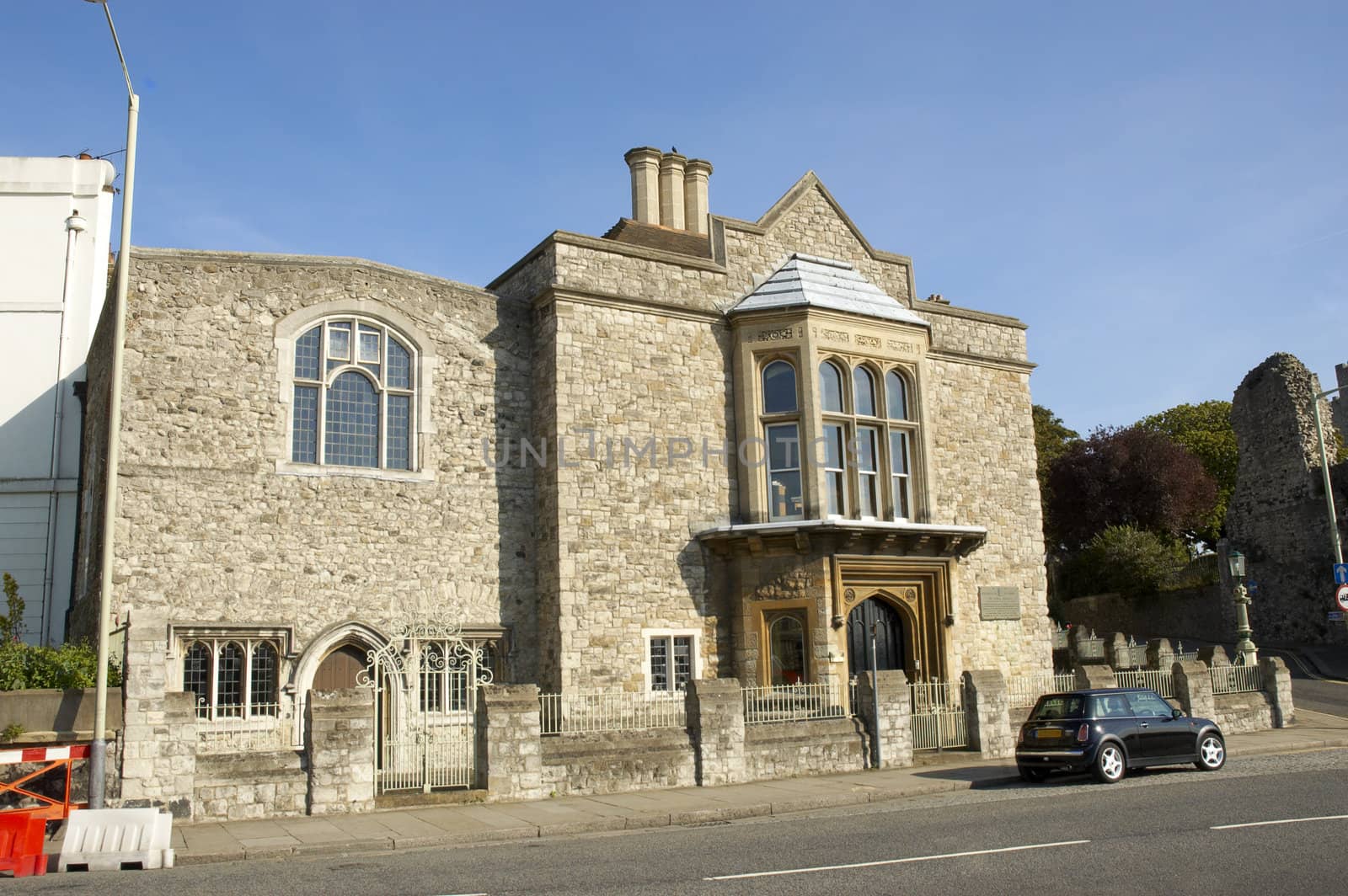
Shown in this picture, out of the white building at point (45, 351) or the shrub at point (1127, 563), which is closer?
the white building at point (45, 351)

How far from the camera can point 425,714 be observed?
48.8ft

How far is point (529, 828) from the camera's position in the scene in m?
12.5

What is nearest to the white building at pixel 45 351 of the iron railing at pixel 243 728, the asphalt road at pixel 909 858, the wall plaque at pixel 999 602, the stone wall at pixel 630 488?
the iron railing at pixel 243 728

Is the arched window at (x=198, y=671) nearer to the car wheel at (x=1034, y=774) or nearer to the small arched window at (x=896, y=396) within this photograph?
the car wheel at (x=1034, y=774)

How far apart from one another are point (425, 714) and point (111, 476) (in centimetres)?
487

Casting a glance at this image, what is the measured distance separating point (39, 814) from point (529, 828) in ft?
15.8

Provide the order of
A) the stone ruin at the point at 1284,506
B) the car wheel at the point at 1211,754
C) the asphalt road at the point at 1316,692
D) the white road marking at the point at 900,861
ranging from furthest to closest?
the stone ruin at the point at 1284,506 → the asphalt road at the point at 1316,692 → the car wheel at the point at 1211,754 → the white road marking at the point at 900,861

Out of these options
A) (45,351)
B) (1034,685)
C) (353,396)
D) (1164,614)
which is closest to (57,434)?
(45,351)

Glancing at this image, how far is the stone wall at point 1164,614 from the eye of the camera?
38281mm

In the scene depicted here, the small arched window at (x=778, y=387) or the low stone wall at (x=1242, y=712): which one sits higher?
the small arched window at (x=778, y=387)

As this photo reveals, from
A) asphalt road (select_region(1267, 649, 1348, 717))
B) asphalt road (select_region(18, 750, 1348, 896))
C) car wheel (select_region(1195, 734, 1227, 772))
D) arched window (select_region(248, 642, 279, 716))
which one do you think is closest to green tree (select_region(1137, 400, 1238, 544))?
asphalt road (select_region(1267, 649, 1348, 717))

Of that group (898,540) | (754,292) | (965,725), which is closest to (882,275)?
(754,292)

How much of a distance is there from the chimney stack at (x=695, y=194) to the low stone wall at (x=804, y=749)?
13824 mm

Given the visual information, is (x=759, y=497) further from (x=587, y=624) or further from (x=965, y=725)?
(x=965, y=725)
